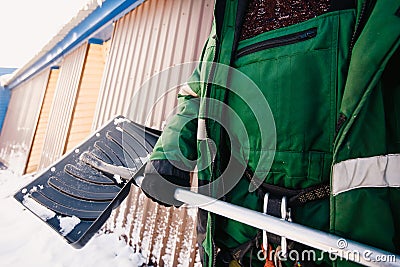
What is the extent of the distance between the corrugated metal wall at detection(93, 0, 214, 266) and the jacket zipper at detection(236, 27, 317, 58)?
58.1 inches

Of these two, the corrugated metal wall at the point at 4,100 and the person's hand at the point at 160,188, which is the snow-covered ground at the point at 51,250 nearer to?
the person's hand at the point at 160,188

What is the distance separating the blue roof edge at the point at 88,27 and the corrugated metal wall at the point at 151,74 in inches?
5.4

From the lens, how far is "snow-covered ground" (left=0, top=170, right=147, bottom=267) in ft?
7.23

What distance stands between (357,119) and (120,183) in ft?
3.84

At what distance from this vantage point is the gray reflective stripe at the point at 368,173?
516 mm

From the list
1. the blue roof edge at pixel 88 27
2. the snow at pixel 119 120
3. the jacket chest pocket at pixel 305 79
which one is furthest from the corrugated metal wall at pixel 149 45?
the jacket chest pocket at pixel 305 79

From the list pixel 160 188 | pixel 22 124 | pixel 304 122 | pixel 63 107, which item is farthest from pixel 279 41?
pixel 22 124

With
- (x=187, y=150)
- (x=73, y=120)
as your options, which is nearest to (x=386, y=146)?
(x=187, y=150)

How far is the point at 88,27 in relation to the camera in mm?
4500

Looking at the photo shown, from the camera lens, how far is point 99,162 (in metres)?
1.41

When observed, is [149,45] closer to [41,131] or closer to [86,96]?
[86,96]

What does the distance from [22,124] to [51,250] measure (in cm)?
678

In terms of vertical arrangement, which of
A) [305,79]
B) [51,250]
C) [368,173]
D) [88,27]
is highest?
[88,27]

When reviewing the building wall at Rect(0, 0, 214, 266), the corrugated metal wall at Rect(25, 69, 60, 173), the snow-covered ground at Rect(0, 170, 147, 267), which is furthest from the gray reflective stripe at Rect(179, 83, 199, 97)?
the corrugated metal wall at Rect(25, 69, 60, 173)
